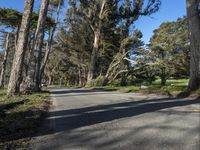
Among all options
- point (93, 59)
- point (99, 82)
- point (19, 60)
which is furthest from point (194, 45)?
point (93, 59)

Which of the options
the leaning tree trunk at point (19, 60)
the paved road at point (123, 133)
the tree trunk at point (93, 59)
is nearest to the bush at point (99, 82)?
the tree trunk at point (93, 59)

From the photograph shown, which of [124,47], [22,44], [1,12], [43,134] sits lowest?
[43,134]

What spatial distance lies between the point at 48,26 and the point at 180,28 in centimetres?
2752

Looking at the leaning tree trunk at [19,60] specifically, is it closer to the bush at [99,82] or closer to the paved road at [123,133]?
the paved road at [123,133]

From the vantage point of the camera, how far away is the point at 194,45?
55.6ft

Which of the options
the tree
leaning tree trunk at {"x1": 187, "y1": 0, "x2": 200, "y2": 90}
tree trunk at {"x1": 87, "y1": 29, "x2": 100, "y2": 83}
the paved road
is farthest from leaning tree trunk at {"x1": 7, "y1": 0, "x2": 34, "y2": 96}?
tree trunk at {"x1": 87, "y1": 29, "x2": 100, "y2": 83}

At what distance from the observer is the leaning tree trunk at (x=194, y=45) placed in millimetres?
16547

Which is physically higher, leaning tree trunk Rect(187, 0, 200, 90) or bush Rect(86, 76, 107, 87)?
leaning tree trunk Rect(187, 0, 200, 90)

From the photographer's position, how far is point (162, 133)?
18.3ft

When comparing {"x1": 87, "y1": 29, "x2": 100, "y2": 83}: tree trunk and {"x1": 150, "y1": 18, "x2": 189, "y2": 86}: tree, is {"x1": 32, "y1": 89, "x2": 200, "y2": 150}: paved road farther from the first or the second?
{"x1": 87, "y1": 29, "x2": 100, "y2": 83}: tree trunk

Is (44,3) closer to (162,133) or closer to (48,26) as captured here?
(48,26)

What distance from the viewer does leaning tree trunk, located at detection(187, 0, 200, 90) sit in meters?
16.5

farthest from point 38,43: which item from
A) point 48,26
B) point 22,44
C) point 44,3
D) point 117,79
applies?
point 117,79

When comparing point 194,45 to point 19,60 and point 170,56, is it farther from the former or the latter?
point 170,56
